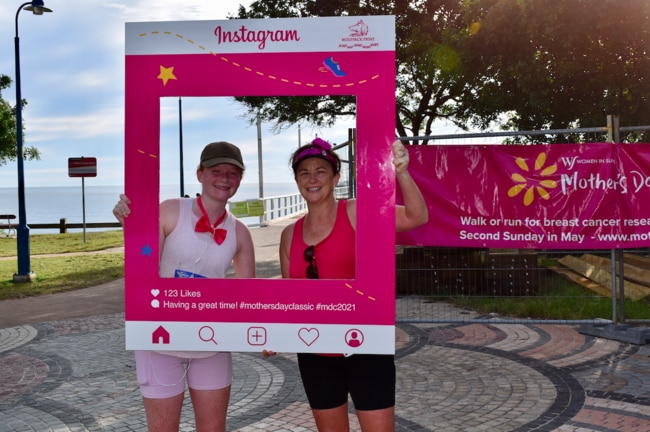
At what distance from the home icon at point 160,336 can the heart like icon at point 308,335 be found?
22.9 inches

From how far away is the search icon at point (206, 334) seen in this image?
257 centimetres

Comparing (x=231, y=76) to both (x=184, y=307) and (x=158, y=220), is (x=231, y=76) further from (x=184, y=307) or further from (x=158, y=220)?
(x=184, y=307)

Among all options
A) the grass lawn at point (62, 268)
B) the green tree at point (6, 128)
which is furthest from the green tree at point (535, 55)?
the green tree at point (6, 128)

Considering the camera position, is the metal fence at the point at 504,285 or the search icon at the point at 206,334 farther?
the metal fence at the point at 504,285

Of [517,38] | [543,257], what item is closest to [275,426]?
[543,257]

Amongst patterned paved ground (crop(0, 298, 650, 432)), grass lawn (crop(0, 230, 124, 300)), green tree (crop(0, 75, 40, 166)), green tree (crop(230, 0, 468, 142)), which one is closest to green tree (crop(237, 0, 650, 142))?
green tree (crop(230, 0, 468, 142))

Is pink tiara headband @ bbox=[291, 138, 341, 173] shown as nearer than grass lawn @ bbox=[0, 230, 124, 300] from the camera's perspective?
Yes

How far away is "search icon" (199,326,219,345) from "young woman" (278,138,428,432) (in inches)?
16.5

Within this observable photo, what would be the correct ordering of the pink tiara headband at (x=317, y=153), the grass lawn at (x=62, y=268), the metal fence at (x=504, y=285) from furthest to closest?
the grass lawn at (x=62, y=268) < the metal fence at (x=504, y=285) < the pink tiara headband at (x=317, y=153)

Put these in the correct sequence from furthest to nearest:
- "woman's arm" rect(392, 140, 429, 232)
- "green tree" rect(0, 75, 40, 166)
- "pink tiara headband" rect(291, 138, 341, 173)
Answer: "green tree" rect(0, 75, 40, 166) → "pink tiara headband" rect(291, 138, 341, 173) → "woman's arm" rect(392, 140, 429, 232)

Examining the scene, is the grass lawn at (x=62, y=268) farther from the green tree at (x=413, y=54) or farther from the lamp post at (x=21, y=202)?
the green tree at (x=413, y=54)

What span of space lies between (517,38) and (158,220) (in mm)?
11636

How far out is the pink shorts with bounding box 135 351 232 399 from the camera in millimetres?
2771

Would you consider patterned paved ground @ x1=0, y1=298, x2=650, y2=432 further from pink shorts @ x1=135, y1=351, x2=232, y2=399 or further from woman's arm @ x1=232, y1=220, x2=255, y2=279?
woman's arm @ x1=232, y1=220, x2=255, y2=279
